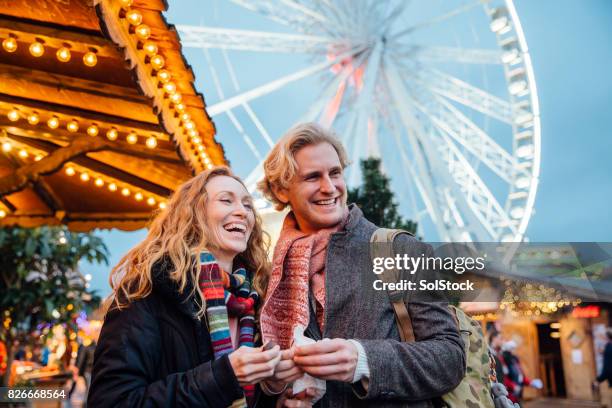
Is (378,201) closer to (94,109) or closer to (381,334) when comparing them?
(94,109)

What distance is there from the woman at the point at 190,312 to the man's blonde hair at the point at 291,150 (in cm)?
16

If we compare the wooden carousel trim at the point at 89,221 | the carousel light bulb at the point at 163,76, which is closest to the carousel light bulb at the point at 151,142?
the carousel light bulb at the point at 163,76

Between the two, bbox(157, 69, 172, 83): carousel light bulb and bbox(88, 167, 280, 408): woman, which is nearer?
bbox(88, 167, 280, 408): woman

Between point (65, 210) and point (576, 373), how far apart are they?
12.7 meters

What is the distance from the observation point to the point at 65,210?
5.80 m

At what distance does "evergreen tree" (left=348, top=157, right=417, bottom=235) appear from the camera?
9359 millimetres

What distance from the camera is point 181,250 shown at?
5.58 ft

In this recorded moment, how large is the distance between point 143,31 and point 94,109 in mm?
1068

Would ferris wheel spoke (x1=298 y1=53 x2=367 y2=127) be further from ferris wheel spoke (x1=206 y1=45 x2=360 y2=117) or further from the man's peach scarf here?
the man's peach scarf

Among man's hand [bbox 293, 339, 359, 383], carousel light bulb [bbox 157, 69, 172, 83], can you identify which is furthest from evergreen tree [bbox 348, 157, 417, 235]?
man's hand [bbox 293, 339, 359, 383]

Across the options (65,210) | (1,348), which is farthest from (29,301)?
(65,210)

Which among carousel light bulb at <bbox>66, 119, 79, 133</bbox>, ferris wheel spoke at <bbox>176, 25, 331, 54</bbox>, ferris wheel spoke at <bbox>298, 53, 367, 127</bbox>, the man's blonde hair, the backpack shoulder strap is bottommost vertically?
the backpack shoulder strap

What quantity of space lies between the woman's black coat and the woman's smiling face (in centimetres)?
24

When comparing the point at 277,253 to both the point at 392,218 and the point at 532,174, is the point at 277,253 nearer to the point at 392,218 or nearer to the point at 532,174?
the point at 392,218
